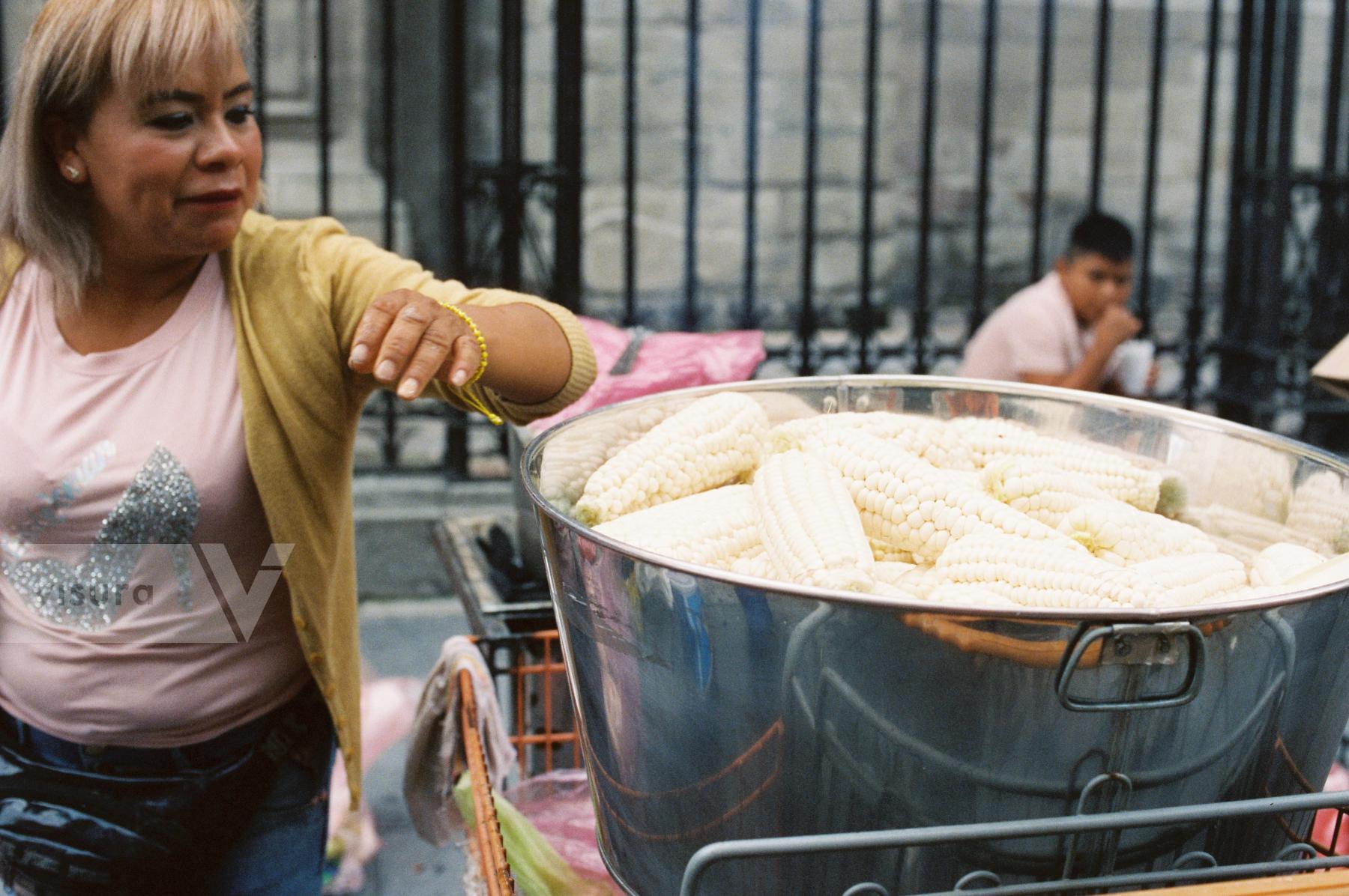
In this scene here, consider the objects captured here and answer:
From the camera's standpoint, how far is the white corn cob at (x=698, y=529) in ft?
4.47

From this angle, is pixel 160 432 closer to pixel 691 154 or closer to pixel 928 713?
pixel 928 713

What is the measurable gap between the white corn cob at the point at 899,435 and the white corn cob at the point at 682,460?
0.04 metres

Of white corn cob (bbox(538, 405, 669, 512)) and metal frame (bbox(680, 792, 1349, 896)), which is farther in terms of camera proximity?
white corn cob (bbox(538, 405, 669, 512))

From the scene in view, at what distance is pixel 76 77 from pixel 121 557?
2.24 feet

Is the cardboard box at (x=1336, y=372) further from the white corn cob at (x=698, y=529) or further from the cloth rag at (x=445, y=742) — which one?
the cloth rag at (x=445, y=742)

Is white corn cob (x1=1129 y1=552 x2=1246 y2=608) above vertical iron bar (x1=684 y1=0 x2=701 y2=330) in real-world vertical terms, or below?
below

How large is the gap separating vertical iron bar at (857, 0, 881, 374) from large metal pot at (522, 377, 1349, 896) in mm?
3801

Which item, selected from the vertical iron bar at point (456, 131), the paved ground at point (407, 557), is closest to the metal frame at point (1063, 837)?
the paved ground at point (407, 557)

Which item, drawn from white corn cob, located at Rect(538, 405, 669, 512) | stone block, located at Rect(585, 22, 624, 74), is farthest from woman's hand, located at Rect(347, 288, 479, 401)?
stone block, located at Rect(585, 22, 624, 74)

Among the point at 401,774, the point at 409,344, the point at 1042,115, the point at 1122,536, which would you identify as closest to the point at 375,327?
the point at 409,344

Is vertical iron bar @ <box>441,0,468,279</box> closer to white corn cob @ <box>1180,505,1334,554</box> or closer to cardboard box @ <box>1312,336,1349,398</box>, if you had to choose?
cardboard box @ <box>1312,336,1349,398</box>

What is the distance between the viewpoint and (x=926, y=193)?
5.24 metres

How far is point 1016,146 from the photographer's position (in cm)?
891

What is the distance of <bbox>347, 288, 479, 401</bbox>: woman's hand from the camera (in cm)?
151
